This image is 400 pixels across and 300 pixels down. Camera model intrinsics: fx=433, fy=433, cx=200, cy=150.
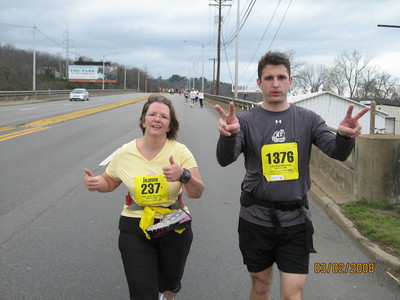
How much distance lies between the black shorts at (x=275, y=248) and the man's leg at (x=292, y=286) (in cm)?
3

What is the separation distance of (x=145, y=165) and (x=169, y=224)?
1.57 feet

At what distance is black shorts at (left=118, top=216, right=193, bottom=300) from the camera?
115 inches

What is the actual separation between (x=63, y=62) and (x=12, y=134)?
12568 cm

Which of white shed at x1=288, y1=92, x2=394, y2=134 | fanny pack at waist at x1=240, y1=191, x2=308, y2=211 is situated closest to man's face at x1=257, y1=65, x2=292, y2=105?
fanny pack at waist at x1=240, y1=191, x2=308, y2=211

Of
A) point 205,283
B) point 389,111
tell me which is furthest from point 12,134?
point 389,111

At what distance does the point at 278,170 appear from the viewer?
2.97 m

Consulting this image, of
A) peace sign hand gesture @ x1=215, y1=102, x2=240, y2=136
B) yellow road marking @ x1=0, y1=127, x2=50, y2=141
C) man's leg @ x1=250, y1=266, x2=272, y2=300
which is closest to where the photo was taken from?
peace sign hand gesture @ x1=215, y1=102, x2=240, y2=136

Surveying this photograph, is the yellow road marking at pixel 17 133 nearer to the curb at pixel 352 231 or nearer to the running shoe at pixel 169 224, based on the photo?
the curb at pixel 352 231

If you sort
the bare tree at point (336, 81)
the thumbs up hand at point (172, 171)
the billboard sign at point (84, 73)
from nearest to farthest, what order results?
the thumbs up hand at point (172, 171)
the bare tree at point (336, 81)
the billboard sign at point (84, 73)

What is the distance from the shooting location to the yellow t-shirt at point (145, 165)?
3.18 metres

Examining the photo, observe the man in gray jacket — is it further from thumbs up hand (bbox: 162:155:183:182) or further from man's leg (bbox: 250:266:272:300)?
thumbs up hand (bbox: 162:155:183:182)
